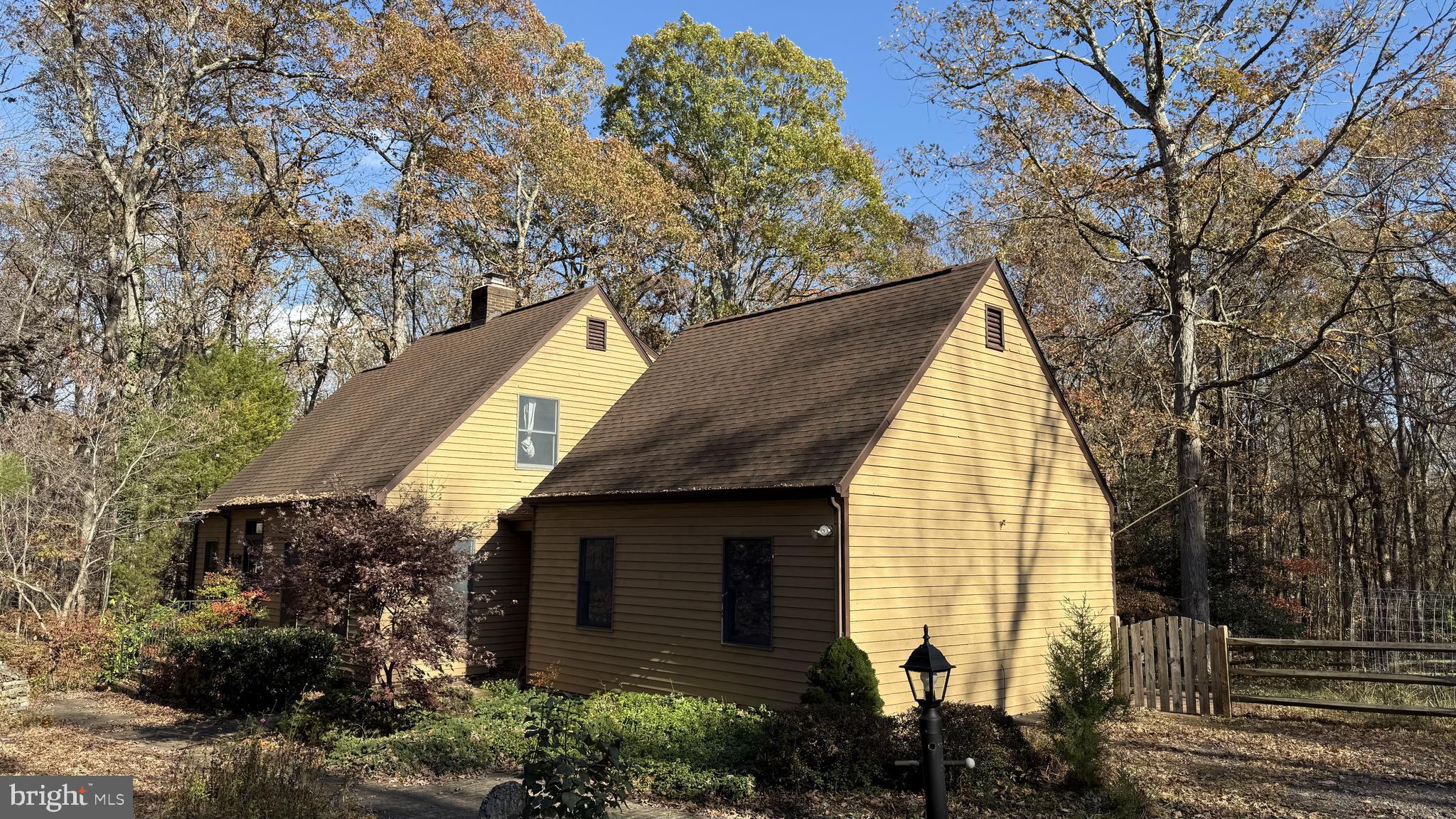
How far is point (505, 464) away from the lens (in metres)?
18.1

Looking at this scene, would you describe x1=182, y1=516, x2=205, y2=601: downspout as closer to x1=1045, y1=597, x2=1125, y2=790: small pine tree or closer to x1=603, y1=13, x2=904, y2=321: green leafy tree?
x1=603, y1=13, x2=904, y2=321: green leafy tree

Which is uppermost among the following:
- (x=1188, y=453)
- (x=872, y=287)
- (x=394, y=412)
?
(x=872, y=287)

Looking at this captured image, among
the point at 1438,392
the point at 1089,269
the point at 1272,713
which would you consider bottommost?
the point at 1272,713

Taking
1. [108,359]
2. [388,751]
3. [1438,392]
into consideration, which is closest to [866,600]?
[388,751]

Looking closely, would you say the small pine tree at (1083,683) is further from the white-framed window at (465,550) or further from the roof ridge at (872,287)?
the white-framed window at (465,550)

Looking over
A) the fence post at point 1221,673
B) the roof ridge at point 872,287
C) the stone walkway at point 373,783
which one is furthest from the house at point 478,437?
the fence post at point 1221,673

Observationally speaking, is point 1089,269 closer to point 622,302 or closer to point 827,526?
point 622,302

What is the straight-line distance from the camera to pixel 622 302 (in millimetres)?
32969

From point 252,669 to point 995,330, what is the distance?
42.7 ft

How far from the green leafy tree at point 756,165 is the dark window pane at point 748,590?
65.7 ft

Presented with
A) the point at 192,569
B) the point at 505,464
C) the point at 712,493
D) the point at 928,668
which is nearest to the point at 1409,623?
the point at 712,493

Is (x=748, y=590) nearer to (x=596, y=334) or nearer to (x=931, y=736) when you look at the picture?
(x=931, y=736)

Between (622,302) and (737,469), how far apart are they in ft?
67.9

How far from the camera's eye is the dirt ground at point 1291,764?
8.88m
